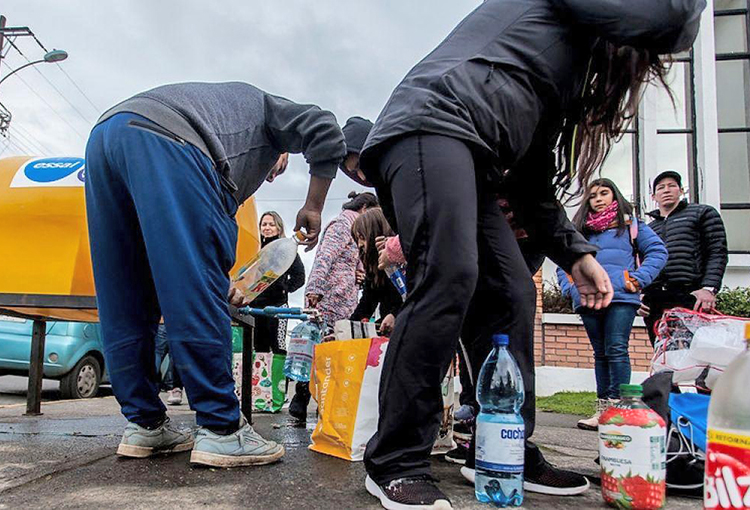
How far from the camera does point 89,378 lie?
683 cm

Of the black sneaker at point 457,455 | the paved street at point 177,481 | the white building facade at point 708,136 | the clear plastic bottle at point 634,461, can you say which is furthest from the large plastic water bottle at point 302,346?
the white building facade at point 708,136

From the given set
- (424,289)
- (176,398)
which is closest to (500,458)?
(424,289)

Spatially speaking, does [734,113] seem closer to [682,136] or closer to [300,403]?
[682,136]

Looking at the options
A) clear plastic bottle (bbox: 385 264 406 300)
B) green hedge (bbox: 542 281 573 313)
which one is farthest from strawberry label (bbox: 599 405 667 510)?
green hedge (bbox: 542 281 573 313)

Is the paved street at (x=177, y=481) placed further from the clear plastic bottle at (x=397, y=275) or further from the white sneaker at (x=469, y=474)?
the clear plastic bottle at (x=397, y=275)

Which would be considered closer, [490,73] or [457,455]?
[490,73]

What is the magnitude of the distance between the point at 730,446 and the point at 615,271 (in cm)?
285

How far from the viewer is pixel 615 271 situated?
3.77m

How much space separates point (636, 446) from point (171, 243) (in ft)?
4.65

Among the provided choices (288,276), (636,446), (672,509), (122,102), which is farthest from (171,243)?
(288,276)

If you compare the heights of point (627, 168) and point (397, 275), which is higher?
point (627, 168)

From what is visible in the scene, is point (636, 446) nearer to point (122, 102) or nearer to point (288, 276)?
point (122, 102)

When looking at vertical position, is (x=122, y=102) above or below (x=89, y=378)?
above

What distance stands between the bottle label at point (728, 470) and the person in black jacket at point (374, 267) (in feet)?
6.83
